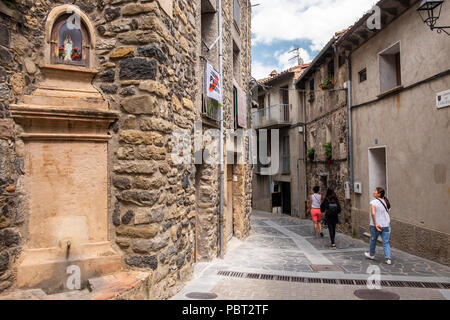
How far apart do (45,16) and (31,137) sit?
129cm

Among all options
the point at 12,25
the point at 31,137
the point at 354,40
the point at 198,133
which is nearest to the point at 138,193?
the point at 31,137

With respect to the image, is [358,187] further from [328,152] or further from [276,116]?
[276,116]

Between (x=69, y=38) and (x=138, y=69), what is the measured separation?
2.64ft

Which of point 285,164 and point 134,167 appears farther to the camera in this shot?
point 285,164

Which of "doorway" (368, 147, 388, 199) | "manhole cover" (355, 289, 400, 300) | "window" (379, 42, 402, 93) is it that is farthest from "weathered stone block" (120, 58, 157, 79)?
"doorway" (368, 147, 388, 199)

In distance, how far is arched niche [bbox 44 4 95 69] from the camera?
3.71m

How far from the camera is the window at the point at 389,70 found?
903 cm

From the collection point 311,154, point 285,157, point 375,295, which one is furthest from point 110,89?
point 285,157

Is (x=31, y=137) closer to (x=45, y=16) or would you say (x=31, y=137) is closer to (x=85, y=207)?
(x=85, y=207)

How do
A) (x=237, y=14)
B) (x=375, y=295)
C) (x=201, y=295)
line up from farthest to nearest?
1. (x=237, y=14)
2. (x=375, y=295)
3. (x=201, y=295)

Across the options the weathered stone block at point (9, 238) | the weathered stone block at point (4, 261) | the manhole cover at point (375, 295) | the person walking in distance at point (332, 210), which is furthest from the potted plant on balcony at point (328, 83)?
the weathered stone block at point (4, 261)

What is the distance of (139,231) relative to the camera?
3.90 metres

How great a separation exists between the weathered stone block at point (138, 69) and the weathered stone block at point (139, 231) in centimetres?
169

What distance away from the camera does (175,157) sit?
4660mm
